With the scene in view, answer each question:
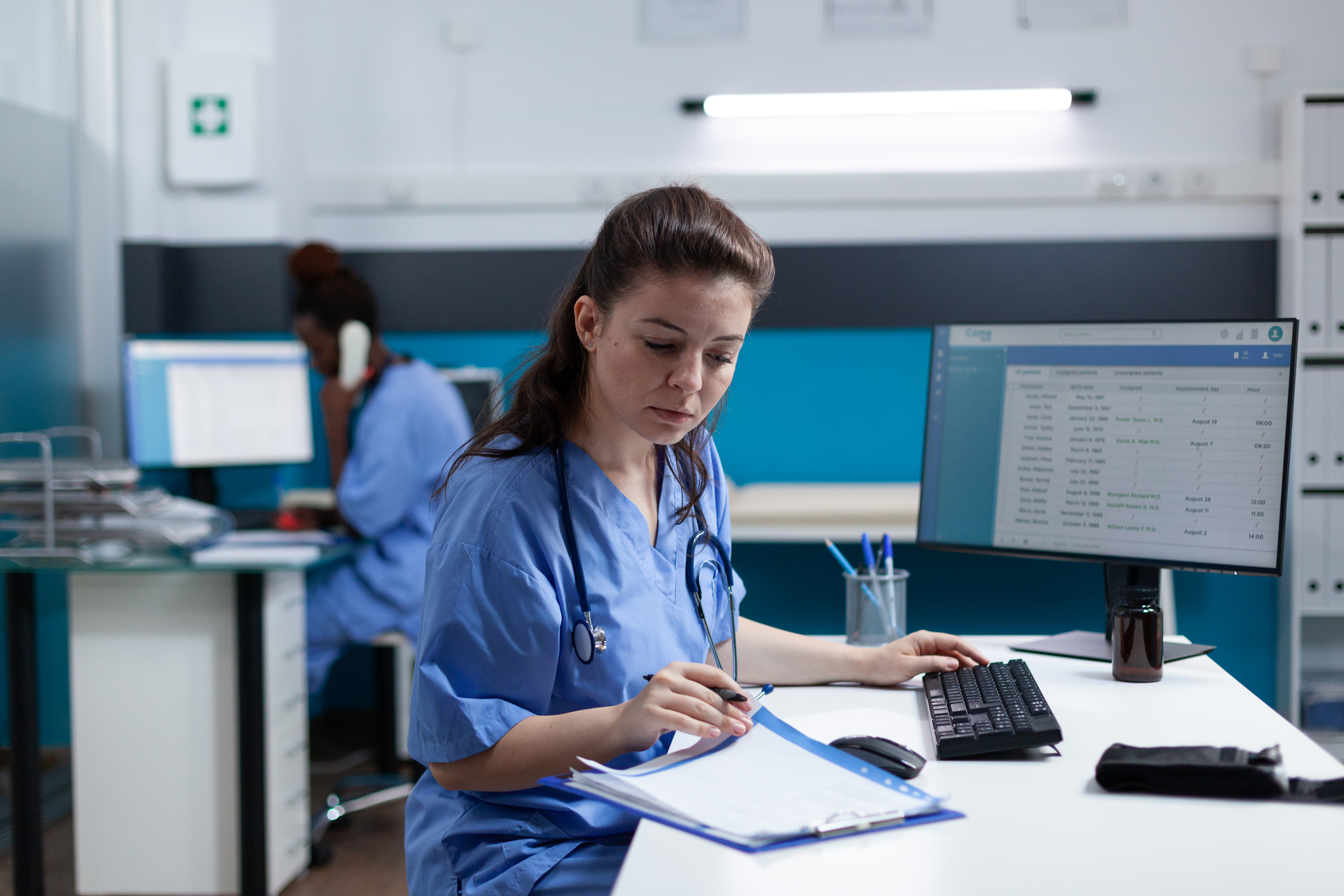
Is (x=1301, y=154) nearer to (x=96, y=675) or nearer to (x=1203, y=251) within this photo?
(x=1203, y=251)

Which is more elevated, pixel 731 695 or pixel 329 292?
pixel 329 292

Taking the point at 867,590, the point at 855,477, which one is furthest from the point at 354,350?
the point at 867,590

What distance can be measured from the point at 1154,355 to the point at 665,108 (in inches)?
87.6

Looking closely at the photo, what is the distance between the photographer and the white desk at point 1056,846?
72 cm

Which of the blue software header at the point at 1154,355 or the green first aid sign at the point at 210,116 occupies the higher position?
the green first aid sign at the point at 210,116

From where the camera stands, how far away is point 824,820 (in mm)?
789

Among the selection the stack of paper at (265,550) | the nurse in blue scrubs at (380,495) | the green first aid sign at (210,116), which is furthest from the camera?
the green first aid sign at (210,116)

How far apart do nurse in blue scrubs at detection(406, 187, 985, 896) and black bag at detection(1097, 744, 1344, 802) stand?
0.32m

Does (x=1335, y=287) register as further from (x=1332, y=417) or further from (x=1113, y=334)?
(x=1113, y=334)

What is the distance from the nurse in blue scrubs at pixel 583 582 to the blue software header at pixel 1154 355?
0.40m

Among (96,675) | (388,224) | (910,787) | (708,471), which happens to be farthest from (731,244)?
(388,224)

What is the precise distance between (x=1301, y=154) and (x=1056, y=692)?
2349mm

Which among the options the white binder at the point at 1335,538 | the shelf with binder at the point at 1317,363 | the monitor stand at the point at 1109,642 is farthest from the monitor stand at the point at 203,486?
the white binder at the point at 1335,538

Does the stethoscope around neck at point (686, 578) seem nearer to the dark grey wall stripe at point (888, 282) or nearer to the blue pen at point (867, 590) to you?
the blue pen at point (867, 590)
